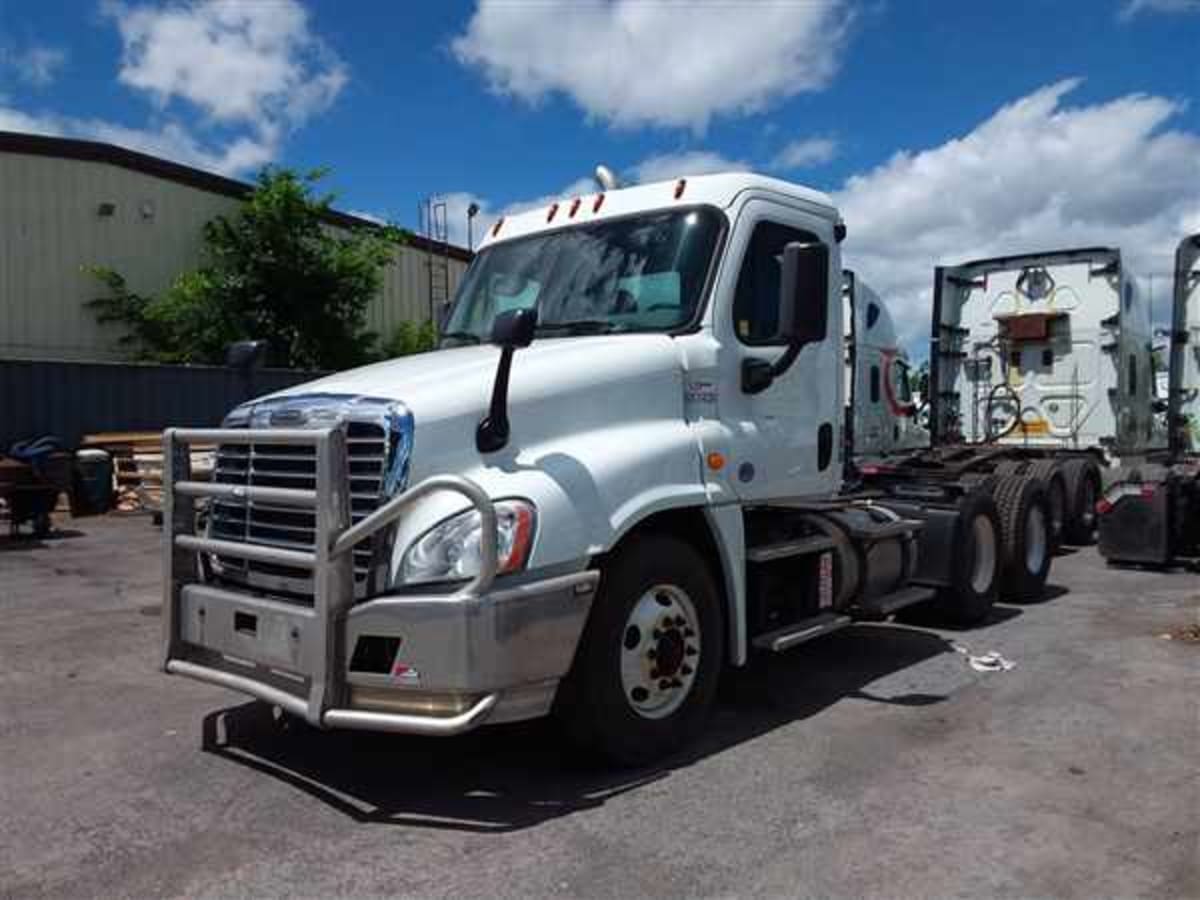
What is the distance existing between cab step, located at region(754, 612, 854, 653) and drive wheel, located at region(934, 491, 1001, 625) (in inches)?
79.8

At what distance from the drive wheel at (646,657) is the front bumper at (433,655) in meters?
0.20

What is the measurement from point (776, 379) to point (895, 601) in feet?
6.91

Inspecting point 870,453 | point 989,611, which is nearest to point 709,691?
point 989,611

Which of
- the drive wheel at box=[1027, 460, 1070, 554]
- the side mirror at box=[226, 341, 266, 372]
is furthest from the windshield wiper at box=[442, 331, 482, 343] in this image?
the drive wheel at box=[1027, 460, 1070, 554]

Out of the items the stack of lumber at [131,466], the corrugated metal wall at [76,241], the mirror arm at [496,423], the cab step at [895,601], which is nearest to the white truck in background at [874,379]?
the cab step at [895,601]

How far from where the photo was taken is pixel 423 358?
531 cm

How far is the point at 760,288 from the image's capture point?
5.40 metres

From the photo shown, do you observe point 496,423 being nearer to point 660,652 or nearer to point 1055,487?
point 660,652

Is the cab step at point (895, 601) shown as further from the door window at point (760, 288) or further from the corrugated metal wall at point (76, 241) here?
the corrugated metal wall at point (76, 241)

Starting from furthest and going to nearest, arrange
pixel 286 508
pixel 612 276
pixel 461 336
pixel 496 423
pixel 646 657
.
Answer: pixel 461 336, pixel 612 276, pixel 646 657, pixel 286 508, pixel 496 423

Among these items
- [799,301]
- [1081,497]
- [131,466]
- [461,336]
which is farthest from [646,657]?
[131,466]

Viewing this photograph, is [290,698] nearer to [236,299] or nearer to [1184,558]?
[1184,558]

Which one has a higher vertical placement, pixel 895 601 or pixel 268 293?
pixel 268 293

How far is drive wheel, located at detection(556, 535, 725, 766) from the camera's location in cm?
431
